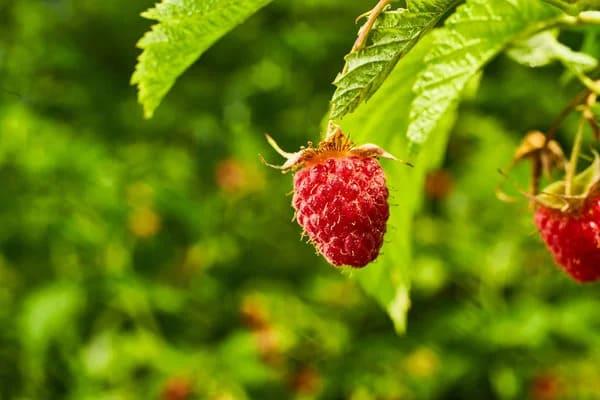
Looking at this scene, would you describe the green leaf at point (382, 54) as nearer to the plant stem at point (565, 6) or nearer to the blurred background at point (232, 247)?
the plant stem at point (565, 6)

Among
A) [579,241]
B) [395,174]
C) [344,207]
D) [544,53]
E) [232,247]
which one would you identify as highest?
[544,53]

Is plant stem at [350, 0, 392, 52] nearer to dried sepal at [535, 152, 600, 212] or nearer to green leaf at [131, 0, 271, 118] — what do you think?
green leaf at [131, 0, 271, 118]

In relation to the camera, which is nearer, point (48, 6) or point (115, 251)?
point (115, 251)

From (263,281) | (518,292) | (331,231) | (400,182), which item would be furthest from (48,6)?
(331,231)

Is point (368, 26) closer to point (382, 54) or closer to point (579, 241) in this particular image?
point (382, 54)

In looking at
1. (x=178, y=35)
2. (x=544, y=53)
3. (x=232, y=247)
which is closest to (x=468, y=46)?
(x=544, y=53)

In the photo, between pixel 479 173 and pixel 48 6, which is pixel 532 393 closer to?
pixel 479 173

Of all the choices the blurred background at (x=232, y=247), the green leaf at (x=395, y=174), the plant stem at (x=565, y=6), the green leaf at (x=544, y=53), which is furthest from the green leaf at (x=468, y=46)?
the blurred background at (x=232, y=247)
